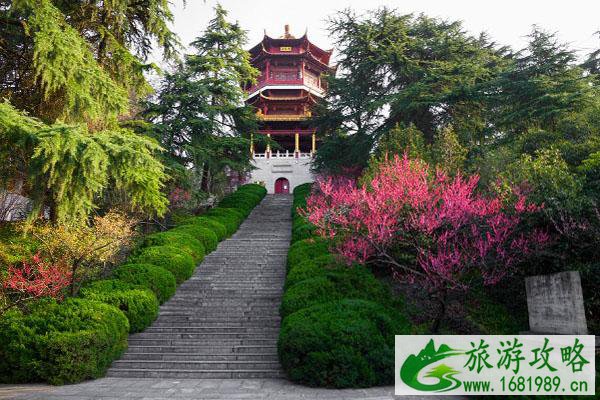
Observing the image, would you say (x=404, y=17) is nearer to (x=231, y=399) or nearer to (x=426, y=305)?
(x=426, y=305)

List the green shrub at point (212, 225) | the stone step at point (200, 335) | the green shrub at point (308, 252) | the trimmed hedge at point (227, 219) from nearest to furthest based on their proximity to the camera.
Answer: the stone step at point (200, 335)
the green shrub at point (308, 252)
the green shrub at point (212, 225)
the trimmed hedge at point (227, 219)

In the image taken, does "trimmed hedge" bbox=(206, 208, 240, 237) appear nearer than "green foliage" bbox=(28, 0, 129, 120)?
No

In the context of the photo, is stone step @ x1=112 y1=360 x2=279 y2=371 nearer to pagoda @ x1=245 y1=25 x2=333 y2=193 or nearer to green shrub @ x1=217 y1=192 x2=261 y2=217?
green shrub @ x1=217 y1=192 x2=261 y2=217

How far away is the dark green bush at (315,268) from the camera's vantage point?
10.7 m

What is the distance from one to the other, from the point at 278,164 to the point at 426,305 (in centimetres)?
2810

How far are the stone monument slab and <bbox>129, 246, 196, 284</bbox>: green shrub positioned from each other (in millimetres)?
8867

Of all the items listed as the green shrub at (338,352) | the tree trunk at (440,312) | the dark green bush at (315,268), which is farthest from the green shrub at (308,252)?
→ the green shrub at (338,352)

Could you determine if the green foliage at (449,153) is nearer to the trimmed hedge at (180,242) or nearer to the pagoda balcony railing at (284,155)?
the trimmed hedge at (180,242)

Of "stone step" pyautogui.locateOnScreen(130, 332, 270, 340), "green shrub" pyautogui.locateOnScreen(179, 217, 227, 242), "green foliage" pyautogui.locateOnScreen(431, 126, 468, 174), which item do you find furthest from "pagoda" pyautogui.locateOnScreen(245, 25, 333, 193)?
"stone step" pyautogui.locateOnScreen(130, 332, 270, 340)

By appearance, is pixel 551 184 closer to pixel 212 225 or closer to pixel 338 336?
pixel 338 336

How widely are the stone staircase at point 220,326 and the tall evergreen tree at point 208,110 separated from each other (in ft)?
16.7

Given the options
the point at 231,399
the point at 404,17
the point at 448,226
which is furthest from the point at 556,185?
the point at 404,17

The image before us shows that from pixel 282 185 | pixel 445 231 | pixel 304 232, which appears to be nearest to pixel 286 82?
pixel 282 185

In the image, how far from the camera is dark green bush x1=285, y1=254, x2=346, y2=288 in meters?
10.7
